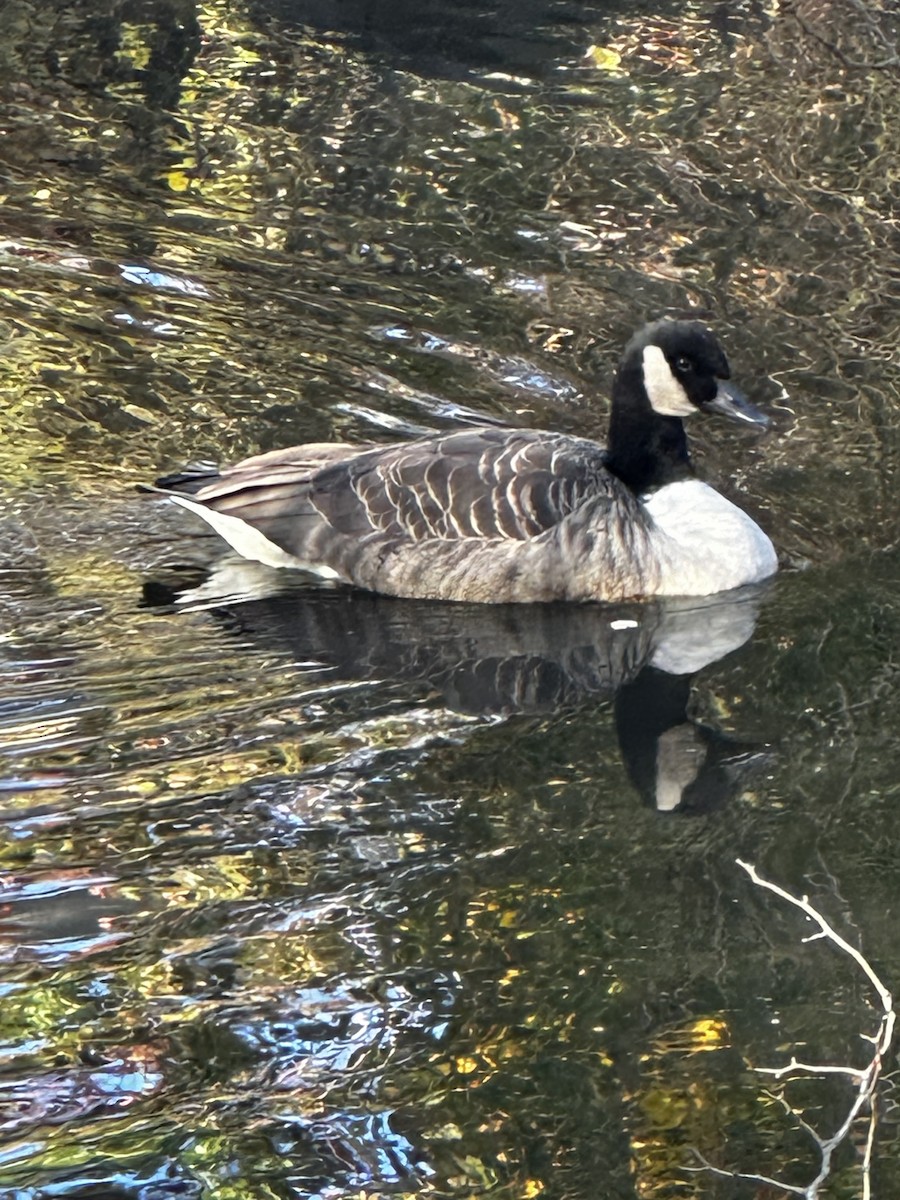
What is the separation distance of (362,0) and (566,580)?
395 inches

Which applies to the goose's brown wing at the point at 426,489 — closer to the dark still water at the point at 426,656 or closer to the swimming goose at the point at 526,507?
the swimming goose at the point at 526,507

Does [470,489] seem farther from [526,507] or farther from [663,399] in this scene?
[663,399]

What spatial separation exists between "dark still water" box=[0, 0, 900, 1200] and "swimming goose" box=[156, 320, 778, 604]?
198 mm

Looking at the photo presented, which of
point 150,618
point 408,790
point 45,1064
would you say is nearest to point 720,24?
point 150,618

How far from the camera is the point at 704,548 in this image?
10.5 m

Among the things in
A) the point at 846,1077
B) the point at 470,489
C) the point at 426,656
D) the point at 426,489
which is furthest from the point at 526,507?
the point at 846,1077

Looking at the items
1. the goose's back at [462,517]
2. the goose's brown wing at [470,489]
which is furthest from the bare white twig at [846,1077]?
the goose's brown wing at [470,489]

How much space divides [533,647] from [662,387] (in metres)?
1.73

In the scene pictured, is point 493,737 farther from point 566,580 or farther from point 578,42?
point 578,42

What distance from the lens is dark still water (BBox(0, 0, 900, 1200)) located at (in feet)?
21.5

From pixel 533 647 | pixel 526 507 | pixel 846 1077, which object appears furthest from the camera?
pixel 526 507

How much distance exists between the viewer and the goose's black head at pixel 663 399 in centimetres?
1054

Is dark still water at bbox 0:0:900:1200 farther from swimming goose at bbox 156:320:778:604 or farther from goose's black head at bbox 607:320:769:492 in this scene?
goose's black head at bbox 607:320:769:492

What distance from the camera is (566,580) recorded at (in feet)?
34.1
